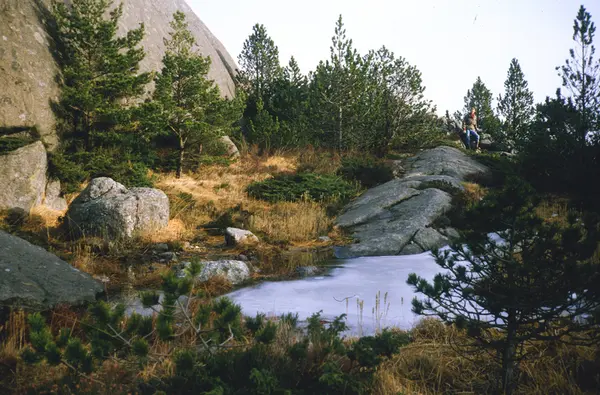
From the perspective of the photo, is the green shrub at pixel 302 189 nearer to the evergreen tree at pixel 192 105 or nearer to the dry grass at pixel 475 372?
the evergreen tree at pixel 192 105

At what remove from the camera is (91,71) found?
11367 millimetres

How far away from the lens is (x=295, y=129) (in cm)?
1752

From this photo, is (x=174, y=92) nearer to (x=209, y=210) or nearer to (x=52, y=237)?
(x=209, y=210)

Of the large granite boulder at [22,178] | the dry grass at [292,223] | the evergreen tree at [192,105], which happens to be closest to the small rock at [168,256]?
the dry grass at [292,223]

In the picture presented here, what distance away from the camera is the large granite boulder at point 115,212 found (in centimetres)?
820

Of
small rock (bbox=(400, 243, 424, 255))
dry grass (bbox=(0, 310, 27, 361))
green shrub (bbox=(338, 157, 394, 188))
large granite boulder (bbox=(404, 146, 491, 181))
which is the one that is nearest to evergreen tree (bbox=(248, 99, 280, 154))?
green shrub (bbox=(338, 157, 394, 188))

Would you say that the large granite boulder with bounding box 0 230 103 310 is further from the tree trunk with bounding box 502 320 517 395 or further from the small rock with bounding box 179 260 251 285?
the tree trunk with bounding box 502 320 517 395

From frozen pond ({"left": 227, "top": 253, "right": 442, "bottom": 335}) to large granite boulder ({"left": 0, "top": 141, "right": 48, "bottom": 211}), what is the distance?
20.8 ft

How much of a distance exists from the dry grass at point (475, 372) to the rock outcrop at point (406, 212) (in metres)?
4.04

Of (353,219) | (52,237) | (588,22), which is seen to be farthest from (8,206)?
(588,22)

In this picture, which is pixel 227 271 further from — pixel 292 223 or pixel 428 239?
pixel 428 239

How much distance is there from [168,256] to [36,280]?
10.2 feet

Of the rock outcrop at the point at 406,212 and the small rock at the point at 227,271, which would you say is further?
the rock outcrop at the point at 406,212

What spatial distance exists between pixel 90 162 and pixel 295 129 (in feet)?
28.7
